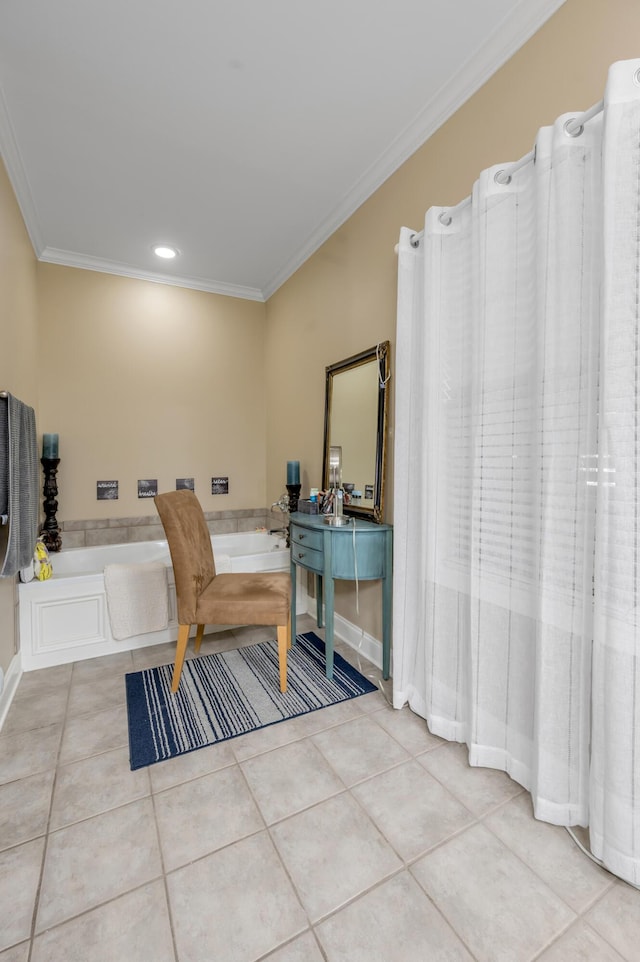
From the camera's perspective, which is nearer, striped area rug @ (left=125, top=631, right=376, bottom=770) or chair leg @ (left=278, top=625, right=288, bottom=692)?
striped area rug @ (left=125, top=631, right=376, bottom=770)

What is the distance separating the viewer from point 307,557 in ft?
7.88

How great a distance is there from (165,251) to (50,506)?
6.88ft

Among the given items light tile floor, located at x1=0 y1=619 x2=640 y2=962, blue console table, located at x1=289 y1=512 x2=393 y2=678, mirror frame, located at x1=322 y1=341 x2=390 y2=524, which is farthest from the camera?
mirror frame, located at x1=322 y1=341 x2=390 y2=524

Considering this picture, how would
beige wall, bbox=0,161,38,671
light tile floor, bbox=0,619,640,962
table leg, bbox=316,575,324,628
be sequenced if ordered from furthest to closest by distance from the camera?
1. table leg, bbox=316,575,324,628
2. beige wall, bbox=0,161,38,671
3. light tile floor, bbox=0,619,640,962

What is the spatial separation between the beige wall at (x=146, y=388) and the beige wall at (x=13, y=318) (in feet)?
0.98

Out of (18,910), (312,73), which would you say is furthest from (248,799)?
(312,73)

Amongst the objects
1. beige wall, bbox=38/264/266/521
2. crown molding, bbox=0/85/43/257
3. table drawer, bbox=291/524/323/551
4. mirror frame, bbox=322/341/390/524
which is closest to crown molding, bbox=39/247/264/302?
beige wall, bbox=38/264/266/521

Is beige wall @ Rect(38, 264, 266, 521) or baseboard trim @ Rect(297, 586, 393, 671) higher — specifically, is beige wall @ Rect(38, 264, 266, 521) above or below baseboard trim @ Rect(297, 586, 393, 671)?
above

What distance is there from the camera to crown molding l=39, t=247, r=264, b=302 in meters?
3.21

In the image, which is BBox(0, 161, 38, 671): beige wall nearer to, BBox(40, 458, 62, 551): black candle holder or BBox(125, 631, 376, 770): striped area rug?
BBox(40, 458, 62, 551): black candle holder

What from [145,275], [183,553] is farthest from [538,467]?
[145,275]

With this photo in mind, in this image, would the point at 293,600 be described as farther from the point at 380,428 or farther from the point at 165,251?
the point at 165,251

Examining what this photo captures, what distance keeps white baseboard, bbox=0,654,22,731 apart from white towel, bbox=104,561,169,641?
0.48 m

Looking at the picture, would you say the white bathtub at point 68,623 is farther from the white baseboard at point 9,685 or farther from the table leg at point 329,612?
the table leg at point 329,612
